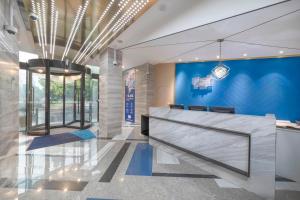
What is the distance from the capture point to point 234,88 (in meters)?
7.19

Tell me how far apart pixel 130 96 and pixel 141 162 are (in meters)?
6.79

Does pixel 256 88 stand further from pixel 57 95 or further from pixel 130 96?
pixel 57 95

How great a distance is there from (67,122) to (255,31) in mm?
8843

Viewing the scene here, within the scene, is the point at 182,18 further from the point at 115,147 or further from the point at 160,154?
the point at 115,147

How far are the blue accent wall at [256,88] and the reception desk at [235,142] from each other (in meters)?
3.83

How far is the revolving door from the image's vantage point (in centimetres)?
682

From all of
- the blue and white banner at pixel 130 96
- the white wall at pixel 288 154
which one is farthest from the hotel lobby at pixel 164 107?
the blue and white banner at pixel 130 96

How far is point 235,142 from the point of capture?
3.15 metres

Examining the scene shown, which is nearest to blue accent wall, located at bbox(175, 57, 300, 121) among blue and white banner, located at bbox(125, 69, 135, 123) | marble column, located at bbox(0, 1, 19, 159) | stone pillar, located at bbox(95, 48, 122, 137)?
stone pillar, located at bbox(95, 48, 122, 137)

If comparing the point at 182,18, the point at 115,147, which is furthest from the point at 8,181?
the point at 182,18

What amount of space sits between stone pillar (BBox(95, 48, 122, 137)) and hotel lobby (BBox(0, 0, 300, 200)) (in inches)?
1.6

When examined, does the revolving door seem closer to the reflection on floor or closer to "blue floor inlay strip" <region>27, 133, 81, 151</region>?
"blue floor inlay strip" <region>27, 133, 81, 151</region>

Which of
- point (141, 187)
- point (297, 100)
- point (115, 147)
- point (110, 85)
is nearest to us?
point (141, 187)

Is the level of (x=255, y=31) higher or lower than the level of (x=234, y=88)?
higher
